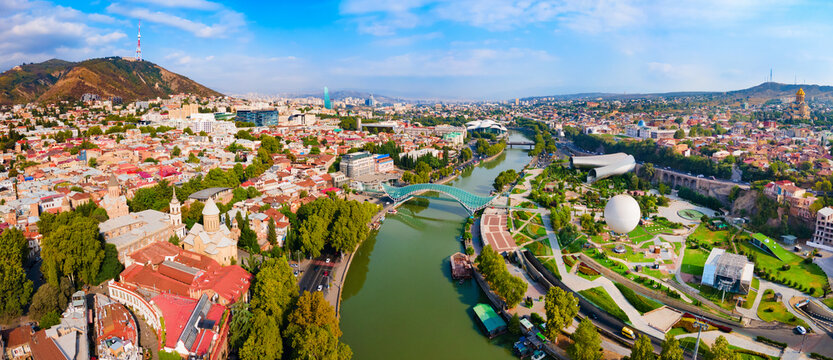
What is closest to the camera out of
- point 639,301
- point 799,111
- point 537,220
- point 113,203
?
point 639,301

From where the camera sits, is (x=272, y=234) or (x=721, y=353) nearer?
(x=721, y=353)

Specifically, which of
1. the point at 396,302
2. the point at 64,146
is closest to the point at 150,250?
the point at 396,302

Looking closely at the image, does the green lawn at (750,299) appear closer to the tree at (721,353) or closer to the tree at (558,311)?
the tree at (721,353)

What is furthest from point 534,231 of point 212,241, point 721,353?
point 212,241

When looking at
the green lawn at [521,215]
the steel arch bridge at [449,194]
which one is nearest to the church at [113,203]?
the steel arch bridge at [449,194]

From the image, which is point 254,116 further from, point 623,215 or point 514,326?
point 514,326

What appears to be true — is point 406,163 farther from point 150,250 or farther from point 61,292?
point 61,292
